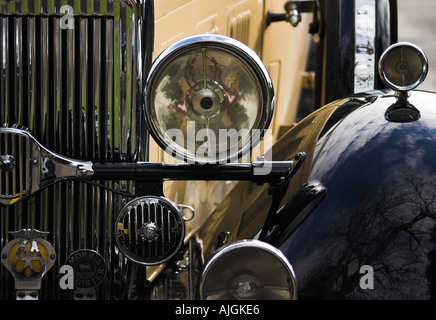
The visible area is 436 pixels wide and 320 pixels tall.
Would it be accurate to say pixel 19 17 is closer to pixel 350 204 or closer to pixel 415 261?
pixel 350 204

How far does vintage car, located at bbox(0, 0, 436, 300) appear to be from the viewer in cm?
161

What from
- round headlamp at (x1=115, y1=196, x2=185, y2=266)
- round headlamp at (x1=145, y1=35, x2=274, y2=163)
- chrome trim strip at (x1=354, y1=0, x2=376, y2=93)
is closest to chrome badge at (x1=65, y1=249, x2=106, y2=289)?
round headlamp at (x1=115, y1=196, x2=185, y2=266)

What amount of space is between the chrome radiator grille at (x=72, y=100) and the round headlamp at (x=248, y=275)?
0.48m

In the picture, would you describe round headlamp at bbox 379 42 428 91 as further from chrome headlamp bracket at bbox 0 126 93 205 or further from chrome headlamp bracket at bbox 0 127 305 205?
chrome headlamp bracket at bbox 0 126 93 205

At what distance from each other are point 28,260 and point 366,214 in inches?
33.4

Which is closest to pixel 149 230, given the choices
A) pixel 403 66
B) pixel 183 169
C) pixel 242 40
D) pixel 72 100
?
pixel 183 169

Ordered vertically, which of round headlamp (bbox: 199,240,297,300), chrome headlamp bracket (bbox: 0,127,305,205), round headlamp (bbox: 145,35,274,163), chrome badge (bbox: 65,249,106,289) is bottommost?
chrome badge (bbox: 65,249,106,289)

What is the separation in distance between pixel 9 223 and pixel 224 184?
1307 millimetres

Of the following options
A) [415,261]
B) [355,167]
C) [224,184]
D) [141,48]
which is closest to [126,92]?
[141,48]

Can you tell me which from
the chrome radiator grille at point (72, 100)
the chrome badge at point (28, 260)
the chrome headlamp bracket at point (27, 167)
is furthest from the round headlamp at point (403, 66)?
the chrome badge at point (28, 260)

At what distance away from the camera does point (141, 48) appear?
75.5 inches

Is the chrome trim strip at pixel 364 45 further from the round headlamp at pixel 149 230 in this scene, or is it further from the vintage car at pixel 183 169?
the round headlamp at pixel 149 230

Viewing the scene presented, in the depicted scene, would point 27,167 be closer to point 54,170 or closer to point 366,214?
point 54,170

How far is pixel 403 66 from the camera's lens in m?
1.90
